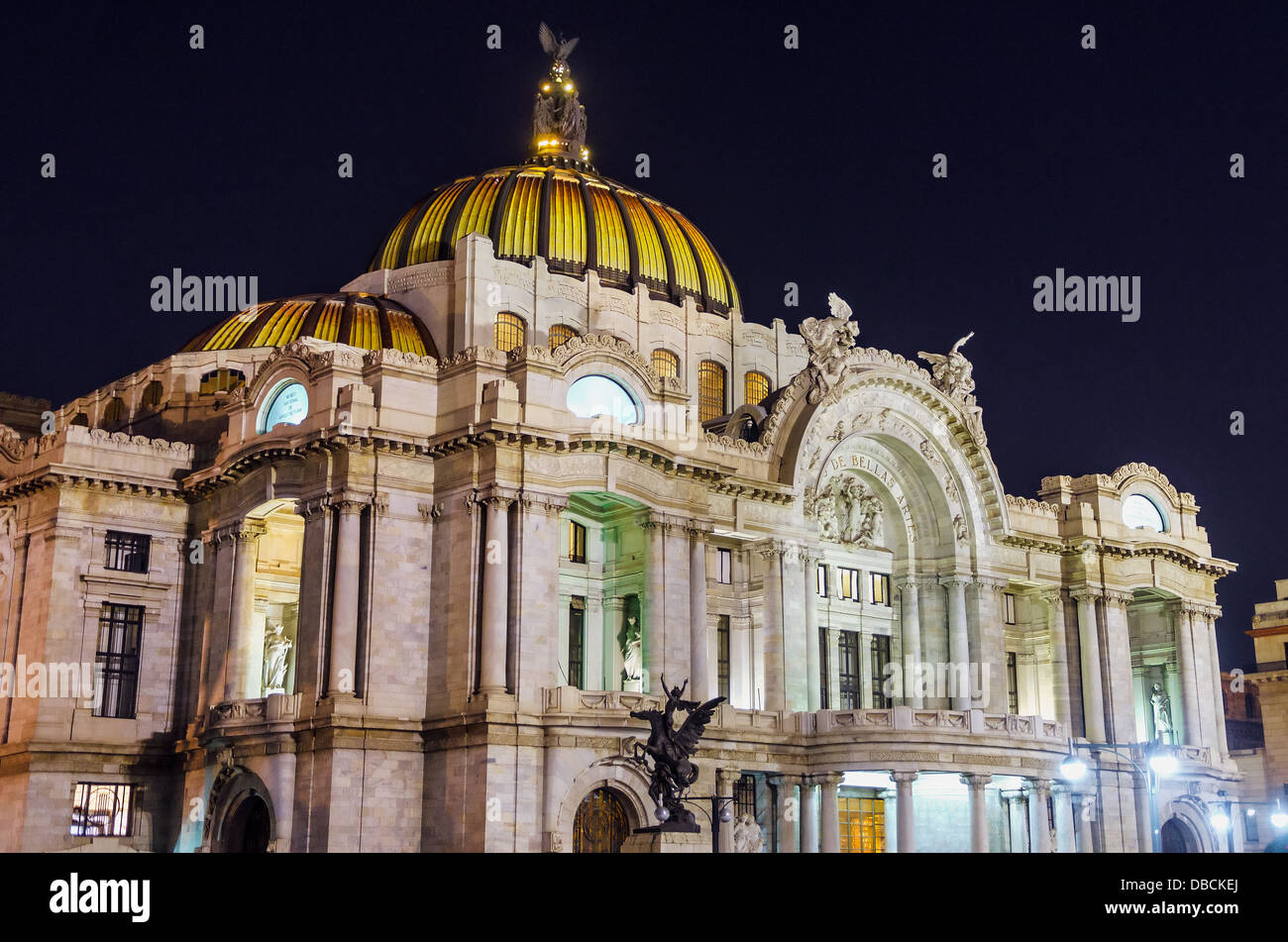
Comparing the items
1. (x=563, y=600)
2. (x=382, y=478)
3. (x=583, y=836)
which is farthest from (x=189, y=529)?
(x=583, y=836)

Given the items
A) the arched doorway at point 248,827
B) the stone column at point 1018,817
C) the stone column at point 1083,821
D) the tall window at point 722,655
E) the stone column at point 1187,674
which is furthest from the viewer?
the stone column at point 1187,674

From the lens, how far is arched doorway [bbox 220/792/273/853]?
48375 millimetres

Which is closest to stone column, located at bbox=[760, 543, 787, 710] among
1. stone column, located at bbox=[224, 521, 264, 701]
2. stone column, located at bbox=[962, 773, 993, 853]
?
stone column, located at bbox=[962, 773, 993, 853]

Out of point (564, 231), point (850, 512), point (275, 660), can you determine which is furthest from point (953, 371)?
point (275, 660)

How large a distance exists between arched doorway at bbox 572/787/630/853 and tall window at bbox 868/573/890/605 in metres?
17.0

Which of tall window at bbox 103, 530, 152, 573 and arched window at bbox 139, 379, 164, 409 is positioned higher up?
arched window at bbox 139, 379, 164, 409

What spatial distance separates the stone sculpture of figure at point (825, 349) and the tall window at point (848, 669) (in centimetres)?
934

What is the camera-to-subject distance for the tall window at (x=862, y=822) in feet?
179

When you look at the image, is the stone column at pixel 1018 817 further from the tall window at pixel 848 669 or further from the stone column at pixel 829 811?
the stone column at pixel 829 811

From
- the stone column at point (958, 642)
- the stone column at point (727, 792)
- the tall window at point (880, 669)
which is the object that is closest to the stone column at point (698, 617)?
the stone column at point (727, 792)

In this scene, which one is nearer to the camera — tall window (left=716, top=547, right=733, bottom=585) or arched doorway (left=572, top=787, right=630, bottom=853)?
arched doorway (left=572, top=787, right=630, bottom=853)

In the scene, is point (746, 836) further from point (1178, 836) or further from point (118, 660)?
point (1178, 836)

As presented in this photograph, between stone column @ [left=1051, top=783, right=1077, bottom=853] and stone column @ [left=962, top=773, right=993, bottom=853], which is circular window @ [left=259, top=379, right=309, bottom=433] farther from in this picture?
stone column @ [left=1051, top=783, right=1077, bottom=853]

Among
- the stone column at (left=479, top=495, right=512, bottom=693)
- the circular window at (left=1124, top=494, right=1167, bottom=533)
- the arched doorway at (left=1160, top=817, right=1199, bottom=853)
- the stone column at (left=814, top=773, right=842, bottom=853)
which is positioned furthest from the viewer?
the circular window at (left=1124, top=494, right=1167, bottom=533)
